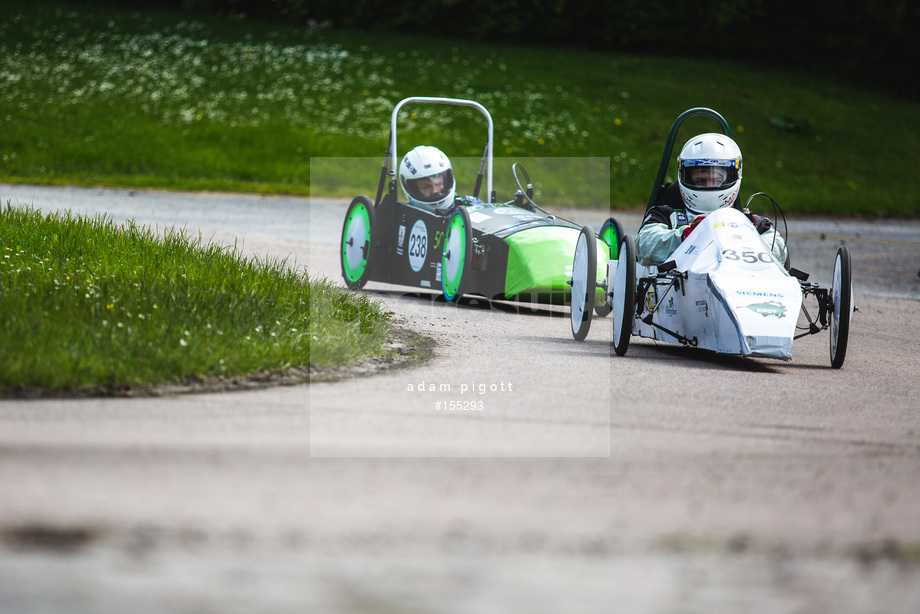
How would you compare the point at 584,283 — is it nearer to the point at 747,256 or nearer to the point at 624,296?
the point at 624,296

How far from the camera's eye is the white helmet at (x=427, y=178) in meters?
10.3

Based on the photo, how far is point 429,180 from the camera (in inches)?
407

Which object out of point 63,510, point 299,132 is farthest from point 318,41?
point 63,510

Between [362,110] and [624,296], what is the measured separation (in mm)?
17761

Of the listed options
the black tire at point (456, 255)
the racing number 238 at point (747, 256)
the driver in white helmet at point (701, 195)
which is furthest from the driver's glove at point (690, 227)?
the black tire at point (456, 255)

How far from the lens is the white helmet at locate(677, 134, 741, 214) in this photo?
8047 millimetres

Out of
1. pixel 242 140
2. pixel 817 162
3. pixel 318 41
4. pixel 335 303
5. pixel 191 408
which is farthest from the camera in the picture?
pixel 318 41

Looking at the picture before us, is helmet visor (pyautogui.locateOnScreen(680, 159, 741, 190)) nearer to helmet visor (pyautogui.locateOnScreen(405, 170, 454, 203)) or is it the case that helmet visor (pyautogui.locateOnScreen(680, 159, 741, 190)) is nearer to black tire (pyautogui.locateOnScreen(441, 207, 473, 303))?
black tire (pyautogui.locateOnScreen(441, 207, 473, 303))

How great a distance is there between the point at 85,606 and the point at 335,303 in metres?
4.85

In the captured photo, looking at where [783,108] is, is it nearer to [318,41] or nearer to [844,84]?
[844,84]

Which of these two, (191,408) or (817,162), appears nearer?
(191,408)

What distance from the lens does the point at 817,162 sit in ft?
82.1

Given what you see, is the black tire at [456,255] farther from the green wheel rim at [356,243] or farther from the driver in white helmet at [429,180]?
the green wheel rim at [356,243]

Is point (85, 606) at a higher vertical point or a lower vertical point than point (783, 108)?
lower
